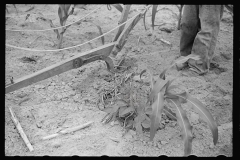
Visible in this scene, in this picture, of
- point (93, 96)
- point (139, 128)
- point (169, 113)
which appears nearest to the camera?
point (139, 128)

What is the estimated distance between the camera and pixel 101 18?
10.6 ft

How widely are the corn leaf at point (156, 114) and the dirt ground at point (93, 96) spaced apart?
223 mm

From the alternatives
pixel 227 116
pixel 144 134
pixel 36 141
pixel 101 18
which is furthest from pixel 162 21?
pixel 36 141

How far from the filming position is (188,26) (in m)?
2.52

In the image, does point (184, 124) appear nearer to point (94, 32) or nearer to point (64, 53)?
point (64, 53)

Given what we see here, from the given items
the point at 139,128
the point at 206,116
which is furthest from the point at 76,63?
the point at 206,116

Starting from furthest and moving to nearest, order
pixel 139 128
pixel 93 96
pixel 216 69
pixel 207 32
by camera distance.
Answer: pixel 216 69 → pixel 207 32 → pixel 93 96 → pixel 139 128

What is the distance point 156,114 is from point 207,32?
1148mm

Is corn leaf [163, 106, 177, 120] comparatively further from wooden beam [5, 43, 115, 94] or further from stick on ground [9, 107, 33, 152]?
stick on ground [9, 107, 33, 152]

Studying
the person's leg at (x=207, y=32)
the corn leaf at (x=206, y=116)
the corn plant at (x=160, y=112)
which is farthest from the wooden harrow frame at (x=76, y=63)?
the corn leaf at (x=206, y=116)

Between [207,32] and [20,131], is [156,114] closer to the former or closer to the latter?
[20,131]

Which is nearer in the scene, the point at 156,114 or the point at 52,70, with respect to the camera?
the point at 156,114

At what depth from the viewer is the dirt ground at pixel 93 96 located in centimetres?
161

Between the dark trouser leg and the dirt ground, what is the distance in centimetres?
14
